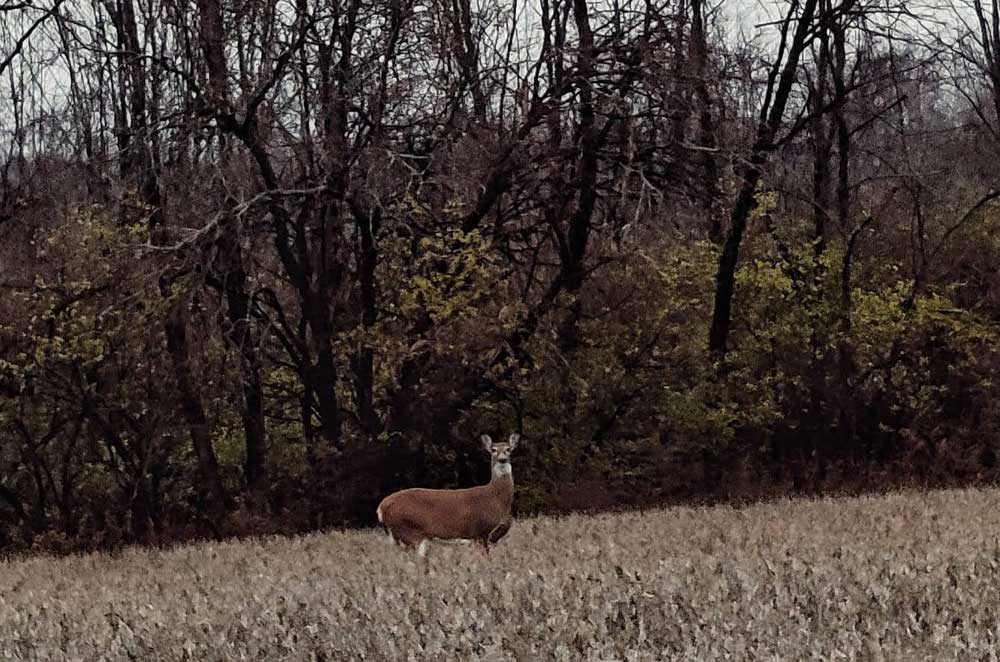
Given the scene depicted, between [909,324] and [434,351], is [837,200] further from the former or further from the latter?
[434,351]

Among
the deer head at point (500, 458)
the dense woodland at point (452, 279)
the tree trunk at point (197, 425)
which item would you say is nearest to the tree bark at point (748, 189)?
the dense woodland at point (452, 279)

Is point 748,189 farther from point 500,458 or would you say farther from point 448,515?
point 448,515

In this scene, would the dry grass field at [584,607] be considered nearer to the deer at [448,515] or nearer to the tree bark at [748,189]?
the deer at [448,515]

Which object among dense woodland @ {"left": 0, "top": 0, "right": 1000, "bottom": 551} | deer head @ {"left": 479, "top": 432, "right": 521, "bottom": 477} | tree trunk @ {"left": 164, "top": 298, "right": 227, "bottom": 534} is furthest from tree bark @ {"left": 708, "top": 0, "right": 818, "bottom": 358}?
deer head @ {"left": 479, "top": 432, "right": 521, "bottom": 477}

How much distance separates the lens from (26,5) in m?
20.3

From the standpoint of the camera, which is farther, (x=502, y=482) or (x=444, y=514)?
(x=502, y=482)

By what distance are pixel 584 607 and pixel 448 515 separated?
5.66 meters

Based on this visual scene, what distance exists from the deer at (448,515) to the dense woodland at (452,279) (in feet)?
23.7

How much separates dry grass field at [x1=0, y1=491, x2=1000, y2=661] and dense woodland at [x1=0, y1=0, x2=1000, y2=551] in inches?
362

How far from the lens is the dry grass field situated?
6.59 metres

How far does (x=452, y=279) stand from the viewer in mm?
20797

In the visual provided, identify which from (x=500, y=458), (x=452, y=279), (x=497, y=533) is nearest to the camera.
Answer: (x=497, y=533)

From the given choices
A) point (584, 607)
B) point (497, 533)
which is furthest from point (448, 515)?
point (584, 607)

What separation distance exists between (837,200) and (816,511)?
37.2 feet
